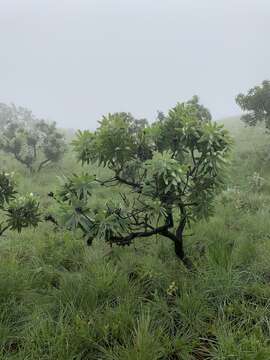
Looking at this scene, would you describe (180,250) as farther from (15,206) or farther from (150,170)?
(15,206)

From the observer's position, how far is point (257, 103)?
13.2 meters

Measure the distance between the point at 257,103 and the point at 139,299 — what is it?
1172 cm

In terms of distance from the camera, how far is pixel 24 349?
10.6 ft

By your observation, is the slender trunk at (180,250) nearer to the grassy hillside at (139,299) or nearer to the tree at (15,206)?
the grassy hillside at (139,299)

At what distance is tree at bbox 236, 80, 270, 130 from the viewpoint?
12.9 meters

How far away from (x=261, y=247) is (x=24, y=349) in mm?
3876

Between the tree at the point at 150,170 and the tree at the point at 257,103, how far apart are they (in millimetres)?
9946

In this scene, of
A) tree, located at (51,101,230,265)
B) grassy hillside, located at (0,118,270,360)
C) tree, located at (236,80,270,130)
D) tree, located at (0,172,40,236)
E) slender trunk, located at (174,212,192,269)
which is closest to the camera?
grassy hillside, located at (0,118,270,360)

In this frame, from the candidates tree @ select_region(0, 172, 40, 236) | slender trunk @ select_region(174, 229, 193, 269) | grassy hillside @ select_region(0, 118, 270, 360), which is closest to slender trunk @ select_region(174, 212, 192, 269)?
slender trunk @ select_region(174, 229, 193, 269)

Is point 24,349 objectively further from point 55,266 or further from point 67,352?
point 55,266

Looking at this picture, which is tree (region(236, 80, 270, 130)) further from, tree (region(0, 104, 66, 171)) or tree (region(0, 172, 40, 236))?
tree (region(0, 172, 40, 236))

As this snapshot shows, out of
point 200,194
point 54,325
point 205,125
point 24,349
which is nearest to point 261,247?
point 200,194

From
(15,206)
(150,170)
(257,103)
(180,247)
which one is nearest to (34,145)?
(257,103)

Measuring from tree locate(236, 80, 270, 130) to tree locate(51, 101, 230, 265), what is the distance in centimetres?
995
